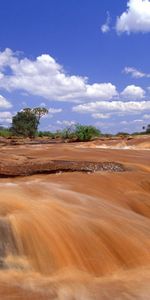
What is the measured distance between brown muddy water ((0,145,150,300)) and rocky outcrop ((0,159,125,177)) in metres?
1.85

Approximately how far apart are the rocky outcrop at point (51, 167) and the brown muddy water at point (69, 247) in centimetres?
185

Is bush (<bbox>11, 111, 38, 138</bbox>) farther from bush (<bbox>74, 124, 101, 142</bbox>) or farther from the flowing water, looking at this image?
the flowing water

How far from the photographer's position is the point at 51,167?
8586mm

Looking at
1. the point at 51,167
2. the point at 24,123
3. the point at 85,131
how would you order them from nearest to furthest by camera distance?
1. the point at 51,167
2. the point at 85,131
3. the point at 24,123

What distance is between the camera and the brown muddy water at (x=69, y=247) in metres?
4.19

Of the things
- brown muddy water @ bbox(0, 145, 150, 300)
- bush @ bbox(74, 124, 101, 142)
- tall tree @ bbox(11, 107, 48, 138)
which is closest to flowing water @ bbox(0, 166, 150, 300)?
brown muddy water @ bbox(0, 145, 150, 300)

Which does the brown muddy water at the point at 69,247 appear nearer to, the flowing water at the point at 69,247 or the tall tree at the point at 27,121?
the flowing water at the point at 69,247

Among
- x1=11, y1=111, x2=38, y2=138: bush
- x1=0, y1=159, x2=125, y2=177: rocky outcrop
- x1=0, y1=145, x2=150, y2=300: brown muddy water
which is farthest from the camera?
x1=11, y1=111, x2=38, y2=138: bush

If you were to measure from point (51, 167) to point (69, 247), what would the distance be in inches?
154

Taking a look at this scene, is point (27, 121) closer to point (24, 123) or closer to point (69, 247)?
point (24, 123)

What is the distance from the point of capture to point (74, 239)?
4.87 metres

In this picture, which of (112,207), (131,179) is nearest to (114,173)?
(131,179)

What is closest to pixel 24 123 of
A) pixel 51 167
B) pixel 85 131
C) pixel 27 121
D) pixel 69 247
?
pixel 27 121

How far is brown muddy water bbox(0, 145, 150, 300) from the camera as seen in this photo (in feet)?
13.7
